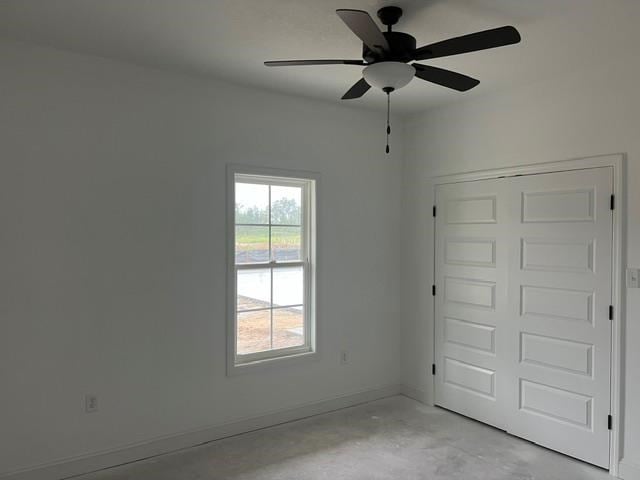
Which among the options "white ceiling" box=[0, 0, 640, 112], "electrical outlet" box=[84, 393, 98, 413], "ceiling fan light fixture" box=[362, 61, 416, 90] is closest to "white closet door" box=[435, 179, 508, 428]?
"white ceiling" box=[0, 0, 640, 112]

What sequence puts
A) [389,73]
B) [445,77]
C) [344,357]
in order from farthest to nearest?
[344,357], [445,77], [389,73]

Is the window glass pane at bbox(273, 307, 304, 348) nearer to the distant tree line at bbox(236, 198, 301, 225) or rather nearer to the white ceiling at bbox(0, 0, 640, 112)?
the distant tree line at bbox(236, 198, 301, 225)

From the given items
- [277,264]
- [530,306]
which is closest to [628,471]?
[530,306]

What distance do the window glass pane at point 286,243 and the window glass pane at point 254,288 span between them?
0.17 meters

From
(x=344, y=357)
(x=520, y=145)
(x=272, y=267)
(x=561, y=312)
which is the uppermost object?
(x=520, y=145)

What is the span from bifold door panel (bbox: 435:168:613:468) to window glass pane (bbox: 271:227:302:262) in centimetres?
126

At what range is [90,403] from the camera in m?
2.92

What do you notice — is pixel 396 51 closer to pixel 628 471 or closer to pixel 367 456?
pixel 367 456

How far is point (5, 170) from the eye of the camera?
105 inches

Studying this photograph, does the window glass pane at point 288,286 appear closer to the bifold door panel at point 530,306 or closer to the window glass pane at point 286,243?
the window glass pane at point 286,243

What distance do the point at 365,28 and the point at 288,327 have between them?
2617mm

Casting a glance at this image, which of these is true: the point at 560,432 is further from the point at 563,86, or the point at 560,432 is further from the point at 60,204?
the point at 60,204

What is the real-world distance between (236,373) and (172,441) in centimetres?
62

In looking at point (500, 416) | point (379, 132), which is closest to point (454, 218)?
point (379, 132)
